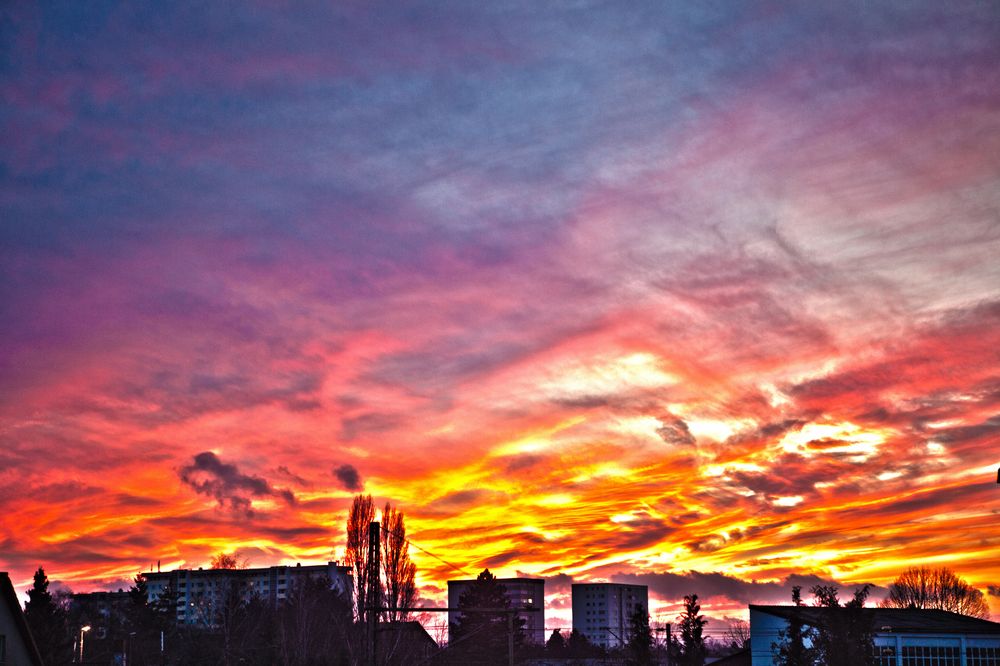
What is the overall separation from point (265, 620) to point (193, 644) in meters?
10.6

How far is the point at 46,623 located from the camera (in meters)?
110

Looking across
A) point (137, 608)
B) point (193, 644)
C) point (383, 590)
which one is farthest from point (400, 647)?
point (137, 608)

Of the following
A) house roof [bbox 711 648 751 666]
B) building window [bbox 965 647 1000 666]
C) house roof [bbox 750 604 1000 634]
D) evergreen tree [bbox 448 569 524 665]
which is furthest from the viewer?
house roof [bbox 711 648 751 666]

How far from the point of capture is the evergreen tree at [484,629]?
104688mm

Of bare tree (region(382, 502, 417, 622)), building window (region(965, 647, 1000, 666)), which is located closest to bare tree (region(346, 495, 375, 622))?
bare tree (region(382, 502, 417, 622))

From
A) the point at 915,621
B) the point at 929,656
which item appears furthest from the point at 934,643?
the point at 915,621

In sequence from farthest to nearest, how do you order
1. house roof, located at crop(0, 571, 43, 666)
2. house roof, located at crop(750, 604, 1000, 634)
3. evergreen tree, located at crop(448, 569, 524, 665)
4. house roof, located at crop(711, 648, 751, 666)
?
house roof, located at crop(711, 648, 751, 666) < evergreen tree, located at crop(448, 569, 524, 665) < house roof, located at crop(750, 604, 1000, 634) < house roof, located at crop(0, 571, 43, 666)

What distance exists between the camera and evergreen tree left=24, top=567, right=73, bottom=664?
106 metres

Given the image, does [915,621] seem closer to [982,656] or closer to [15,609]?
[982,656]

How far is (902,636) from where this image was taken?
84625mm

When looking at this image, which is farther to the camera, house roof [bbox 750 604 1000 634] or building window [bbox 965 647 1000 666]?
house roof [bbox 750 604 1000 634]

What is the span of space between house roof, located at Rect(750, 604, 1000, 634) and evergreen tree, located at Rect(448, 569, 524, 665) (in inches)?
1065

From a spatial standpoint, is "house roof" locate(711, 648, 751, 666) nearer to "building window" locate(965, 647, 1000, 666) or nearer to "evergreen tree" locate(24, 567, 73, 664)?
"building window" locate(965, 647, 1000, 666)

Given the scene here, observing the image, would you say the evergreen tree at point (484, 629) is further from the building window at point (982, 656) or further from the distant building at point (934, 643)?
the building window at point (982, 656)
